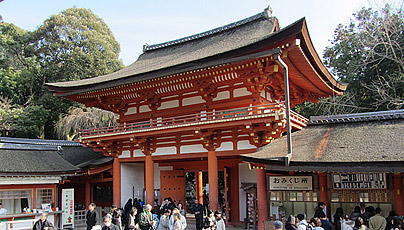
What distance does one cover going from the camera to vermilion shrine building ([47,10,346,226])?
44.4 feet

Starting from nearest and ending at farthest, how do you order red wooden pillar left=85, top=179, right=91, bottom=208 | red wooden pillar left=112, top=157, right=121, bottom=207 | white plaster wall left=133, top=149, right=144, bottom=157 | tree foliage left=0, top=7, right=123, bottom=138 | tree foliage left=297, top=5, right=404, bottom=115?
white plaster wall left=133, top=149, right=144, bottom=157
red wooden pillar left=112, top=157, right=121, bottom=207
red wooden pillar left=85, top=179, right=91, bottom=208
tree foliage left=297, top=5, right=404, bottom=115
tree foliage left=0, top=7, right=123, bottom=138

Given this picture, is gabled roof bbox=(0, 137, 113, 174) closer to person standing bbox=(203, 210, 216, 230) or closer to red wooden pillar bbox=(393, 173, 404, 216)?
person standing bbox=(203, 210, 216, 230)

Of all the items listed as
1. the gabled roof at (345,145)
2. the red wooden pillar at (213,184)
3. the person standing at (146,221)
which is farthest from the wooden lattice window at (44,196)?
the gabled roof at (345,145)

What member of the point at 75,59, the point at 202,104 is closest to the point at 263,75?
the point at 202,104

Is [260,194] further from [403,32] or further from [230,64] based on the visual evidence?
[403,32]

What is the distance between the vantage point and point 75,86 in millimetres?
17656

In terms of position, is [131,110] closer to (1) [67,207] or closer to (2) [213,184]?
(1) [67,207]

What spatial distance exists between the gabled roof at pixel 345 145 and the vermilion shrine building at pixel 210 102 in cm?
104

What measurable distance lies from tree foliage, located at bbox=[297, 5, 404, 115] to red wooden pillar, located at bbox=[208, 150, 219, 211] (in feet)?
40.4

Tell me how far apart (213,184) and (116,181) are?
6.30 meters

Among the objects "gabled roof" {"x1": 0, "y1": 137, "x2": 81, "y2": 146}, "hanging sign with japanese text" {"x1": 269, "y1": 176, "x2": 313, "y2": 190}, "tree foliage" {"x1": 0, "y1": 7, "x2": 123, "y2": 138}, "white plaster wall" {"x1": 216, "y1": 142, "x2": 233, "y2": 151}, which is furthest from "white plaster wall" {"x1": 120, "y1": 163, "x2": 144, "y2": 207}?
"tree foliage" {"x1": 0, "y1": 7, "x2": 123, "y2": 138}

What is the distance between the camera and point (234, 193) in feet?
57.3

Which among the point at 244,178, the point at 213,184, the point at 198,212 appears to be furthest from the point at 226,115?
the point at 198,212

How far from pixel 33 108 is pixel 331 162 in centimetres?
Answer: 2814
